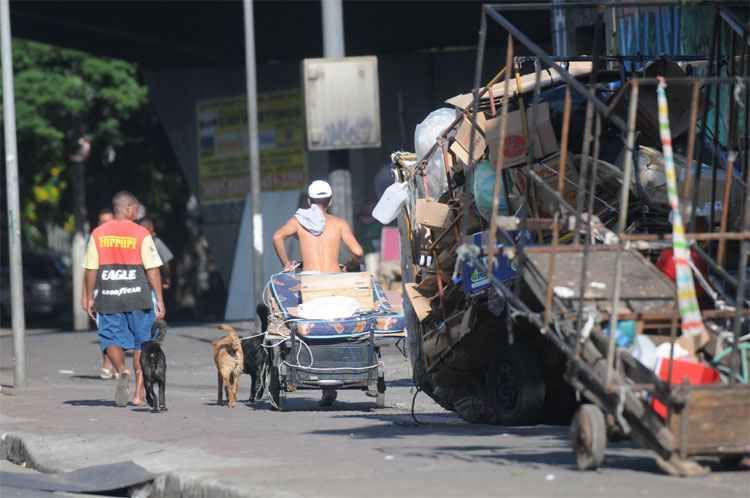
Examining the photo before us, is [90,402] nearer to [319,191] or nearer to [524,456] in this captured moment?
[319,191]

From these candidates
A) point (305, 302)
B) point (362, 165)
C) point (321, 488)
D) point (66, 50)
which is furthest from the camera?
point (66, 50)

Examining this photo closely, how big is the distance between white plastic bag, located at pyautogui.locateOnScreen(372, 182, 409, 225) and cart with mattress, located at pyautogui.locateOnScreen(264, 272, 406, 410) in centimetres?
107

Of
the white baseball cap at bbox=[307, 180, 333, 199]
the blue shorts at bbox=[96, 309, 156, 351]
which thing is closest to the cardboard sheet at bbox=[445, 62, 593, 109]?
the white baseball cap at bbox=[307, 180, 333, 199]

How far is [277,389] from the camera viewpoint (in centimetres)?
1226

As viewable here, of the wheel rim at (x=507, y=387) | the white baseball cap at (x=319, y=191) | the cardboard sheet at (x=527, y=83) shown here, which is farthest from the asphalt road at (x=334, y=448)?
the cardboard sheet at (x=527, y=83)

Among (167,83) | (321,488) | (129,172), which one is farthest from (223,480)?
(129,172)

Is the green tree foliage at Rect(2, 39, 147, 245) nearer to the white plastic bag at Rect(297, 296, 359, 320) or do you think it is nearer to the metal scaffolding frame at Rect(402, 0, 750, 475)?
the white plastic bag at Rect(297, 296, 359, 320)

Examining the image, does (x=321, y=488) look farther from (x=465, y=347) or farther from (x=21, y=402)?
(x=21, y=402)

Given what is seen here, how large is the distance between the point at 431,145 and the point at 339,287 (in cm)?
191

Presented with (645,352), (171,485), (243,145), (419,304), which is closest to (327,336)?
(419,304)

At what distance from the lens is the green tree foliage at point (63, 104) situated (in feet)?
105

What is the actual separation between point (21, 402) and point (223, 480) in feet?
21.6

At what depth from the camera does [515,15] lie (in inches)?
960

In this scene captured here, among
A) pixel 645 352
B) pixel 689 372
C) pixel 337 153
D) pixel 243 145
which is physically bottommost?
pixel 689 372
